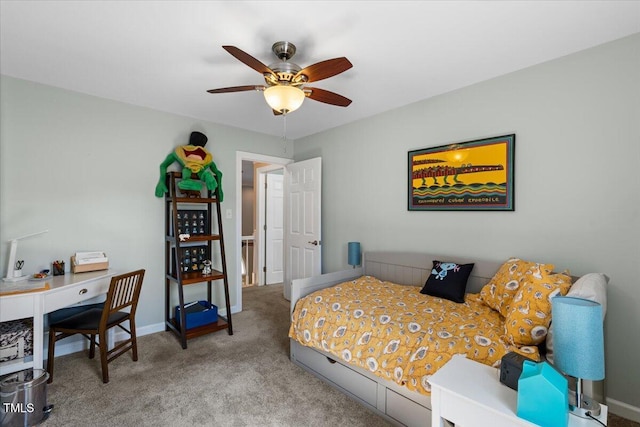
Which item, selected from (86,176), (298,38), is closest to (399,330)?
(298,38)

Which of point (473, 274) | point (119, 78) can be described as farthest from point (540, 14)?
point (119, 78)

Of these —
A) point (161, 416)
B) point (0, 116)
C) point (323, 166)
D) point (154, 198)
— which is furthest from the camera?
point (323, 166)

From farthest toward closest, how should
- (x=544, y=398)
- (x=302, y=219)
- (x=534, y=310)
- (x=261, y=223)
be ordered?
(x=261, y=223), (x=302, y=219), (x=534, y=310), (x=544, y=398)

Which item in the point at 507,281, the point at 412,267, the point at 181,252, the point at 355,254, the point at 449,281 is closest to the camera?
the point at 507,281

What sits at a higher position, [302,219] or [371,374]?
[302,219]

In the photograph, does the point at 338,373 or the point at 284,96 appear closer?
the point at 284,96

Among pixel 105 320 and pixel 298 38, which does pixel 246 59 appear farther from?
pixel 105 320

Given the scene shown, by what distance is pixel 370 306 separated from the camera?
232 centimetres

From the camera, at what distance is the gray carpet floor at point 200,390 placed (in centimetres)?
193

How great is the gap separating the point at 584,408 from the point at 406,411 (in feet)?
3.37

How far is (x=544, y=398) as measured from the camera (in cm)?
98

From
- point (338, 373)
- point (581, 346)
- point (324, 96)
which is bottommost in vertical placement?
point (338, 373)

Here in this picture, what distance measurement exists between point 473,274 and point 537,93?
1.51 m

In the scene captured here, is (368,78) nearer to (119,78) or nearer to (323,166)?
(323,166)
